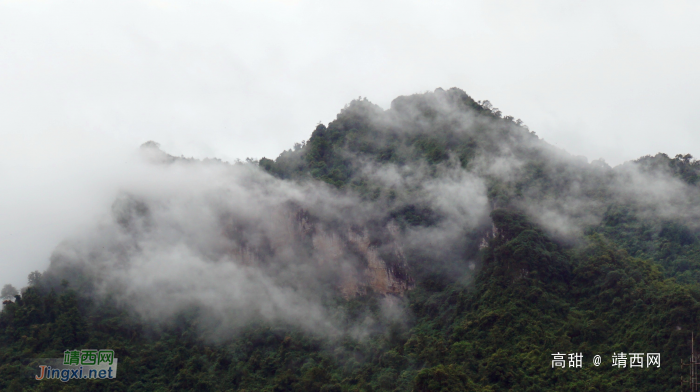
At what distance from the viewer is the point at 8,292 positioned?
56250 mm

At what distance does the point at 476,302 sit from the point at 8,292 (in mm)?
32788

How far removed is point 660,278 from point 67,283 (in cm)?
3909

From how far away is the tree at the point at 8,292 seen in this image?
5616cm

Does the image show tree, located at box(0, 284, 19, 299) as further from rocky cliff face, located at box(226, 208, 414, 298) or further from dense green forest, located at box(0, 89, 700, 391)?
rocky cliff face, located at box(226, 208, 414, 298)

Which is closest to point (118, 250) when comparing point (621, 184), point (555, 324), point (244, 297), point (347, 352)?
point (244, 297)

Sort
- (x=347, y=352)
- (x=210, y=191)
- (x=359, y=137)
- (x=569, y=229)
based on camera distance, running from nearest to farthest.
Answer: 1. (x=347, y=352)
2. (x=569, y=229)
3. (x=210, y=191)
4. (x=359, y=137)

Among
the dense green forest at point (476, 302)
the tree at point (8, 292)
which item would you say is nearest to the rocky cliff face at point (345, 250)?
the dense green forest at point (476, 302)

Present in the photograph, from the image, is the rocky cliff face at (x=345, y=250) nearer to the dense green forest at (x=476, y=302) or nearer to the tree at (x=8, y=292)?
the dense green forest at (x=476, y=302)

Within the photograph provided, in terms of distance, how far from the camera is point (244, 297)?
55.8m

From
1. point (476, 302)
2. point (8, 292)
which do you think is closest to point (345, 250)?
point (476, 302)

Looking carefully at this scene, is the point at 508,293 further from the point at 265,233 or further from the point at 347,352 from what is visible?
the point at 265,233

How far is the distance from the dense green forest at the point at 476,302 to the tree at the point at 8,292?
6.07ft

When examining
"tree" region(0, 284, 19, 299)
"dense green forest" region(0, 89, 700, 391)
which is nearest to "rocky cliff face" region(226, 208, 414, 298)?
"dense green forest" region(0, 89, 700, 391)

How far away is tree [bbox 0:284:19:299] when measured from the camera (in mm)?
56156
